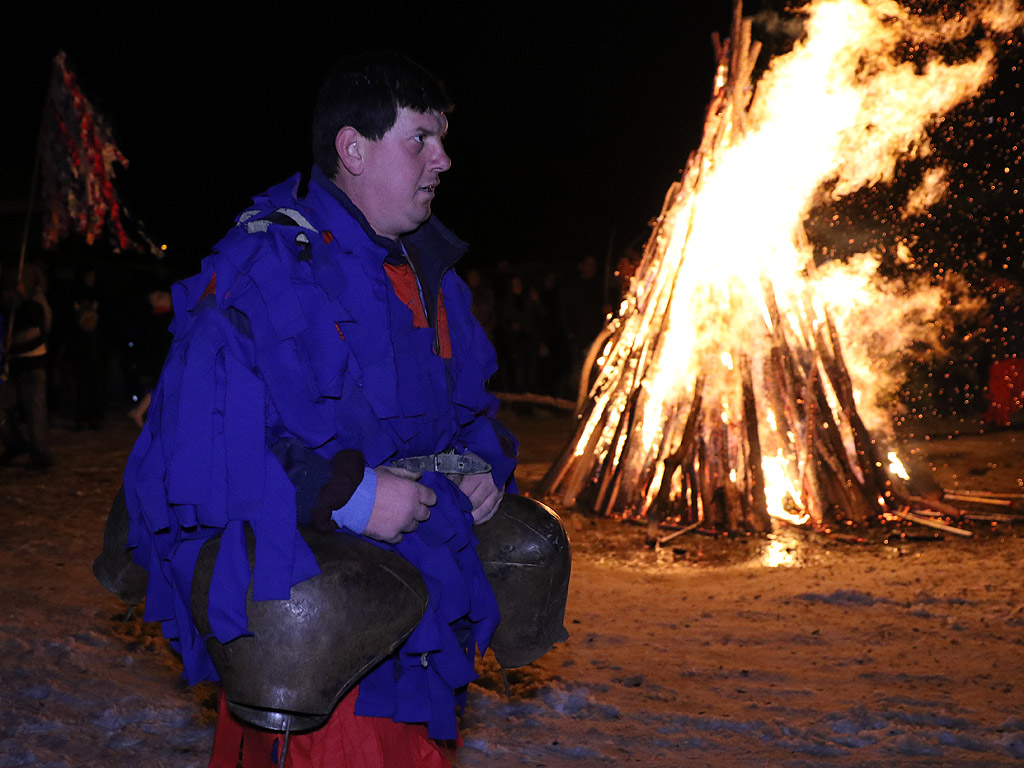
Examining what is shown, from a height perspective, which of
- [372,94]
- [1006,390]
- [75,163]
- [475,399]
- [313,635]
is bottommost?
[313,635]

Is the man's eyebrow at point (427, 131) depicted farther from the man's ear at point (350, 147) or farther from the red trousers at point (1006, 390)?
the red trousers at point (1006, 390)

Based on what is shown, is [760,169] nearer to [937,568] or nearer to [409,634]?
[937,568]

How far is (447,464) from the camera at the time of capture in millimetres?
2334

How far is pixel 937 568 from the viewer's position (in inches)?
223

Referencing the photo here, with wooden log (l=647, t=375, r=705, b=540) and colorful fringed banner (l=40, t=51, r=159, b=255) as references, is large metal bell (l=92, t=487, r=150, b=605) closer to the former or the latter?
wooden log (l=647, t=375, r=705, b=540)

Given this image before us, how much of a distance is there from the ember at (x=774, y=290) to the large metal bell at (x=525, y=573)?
4.02 m

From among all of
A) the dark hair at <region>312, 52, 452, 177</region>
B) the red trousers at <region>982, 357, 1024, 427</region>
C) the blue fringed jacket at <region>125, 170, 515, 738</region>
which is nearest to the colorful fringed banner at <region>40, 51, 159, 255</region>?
the dark hair at <region>312, 52, 452, 177</region>

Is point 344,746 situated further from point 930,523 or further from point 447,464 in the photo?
point 930,523

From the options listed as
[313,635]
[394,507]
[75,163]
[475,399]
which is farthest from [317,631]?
[75,163]

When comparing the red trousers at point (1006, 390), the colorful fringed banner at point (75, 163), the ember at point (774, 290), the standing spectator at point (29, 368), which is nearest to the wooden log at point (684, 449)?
the ember at point (774, 290)

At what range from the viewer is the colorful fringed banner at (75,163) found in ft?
26.6

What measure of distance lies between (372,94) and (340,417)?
72 centimetres

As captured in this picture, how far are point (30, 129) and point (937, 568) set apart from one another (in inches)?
736

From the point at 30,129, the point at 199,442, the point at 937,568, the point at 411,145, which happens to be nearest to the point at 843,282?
the point at 937,568
